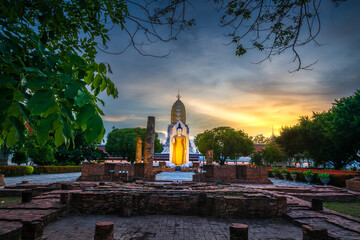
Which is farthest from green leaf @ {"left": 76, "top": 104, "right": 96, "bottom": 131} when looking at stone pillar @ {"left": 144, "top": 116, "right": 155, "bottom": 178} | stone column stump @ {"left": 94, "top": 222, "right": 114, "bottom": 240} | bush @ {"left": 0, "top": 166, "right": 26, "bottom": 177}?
bush @ {"left": 0, "top": 166, "right": 26, "bottom": 177}

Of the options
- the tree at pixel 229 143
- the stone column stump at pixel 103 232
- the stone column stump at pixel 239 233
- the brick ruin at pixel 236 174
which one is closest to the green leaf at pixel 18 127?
the stone column stump at pixel 103 232

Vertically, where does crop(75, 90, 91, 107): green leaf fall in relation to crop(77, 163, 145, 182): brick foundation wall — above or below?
above

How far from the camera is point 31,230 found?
4.35 meters

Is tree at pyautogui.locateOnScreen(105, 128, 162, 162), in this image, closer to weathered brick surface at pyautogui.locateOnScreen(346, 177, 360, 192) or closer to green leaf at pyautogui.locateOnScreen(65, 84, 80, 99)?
weathered brick surface at pyautogui.locateOnScreen(346, 177, 360, 192)

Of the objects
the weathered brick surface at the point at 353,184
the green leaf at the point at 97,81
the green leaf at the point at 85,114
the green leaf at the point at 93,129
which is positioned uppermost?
the green leaf at the point at 97,81

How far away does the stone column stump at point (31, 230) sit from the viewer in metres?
4.34

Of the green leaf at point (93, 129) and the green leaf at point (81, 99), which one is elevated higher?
the green leaf at point (81, 99)

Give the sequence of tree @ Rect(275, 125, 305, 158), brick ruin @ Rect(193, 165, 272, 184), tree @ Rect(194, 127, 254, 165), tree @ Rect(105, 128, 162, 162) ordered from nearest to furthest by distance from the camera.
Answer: brick ruin @ Rect(193, 165, 272, 184) → tree @ Rect(275, 125, 305, 158) → tree @ Rect(194, 127, 254, 165) → tree @ Rect(105, 128, 162, 162)

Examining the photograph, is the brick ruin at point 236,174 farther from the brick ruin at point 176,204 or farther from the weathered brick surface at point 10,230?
the weathered brick surface at point 10,230

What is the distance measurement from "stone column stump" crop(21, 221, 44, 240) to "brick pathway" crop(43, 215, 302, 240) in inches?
27.0

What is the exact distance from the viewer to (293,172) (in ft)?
71.9

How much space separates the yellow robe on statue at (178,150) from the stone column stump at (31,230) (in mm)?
39379

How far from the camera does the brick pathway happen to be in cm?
529

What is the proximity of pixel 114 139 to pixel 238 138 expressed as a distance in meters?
26.6
